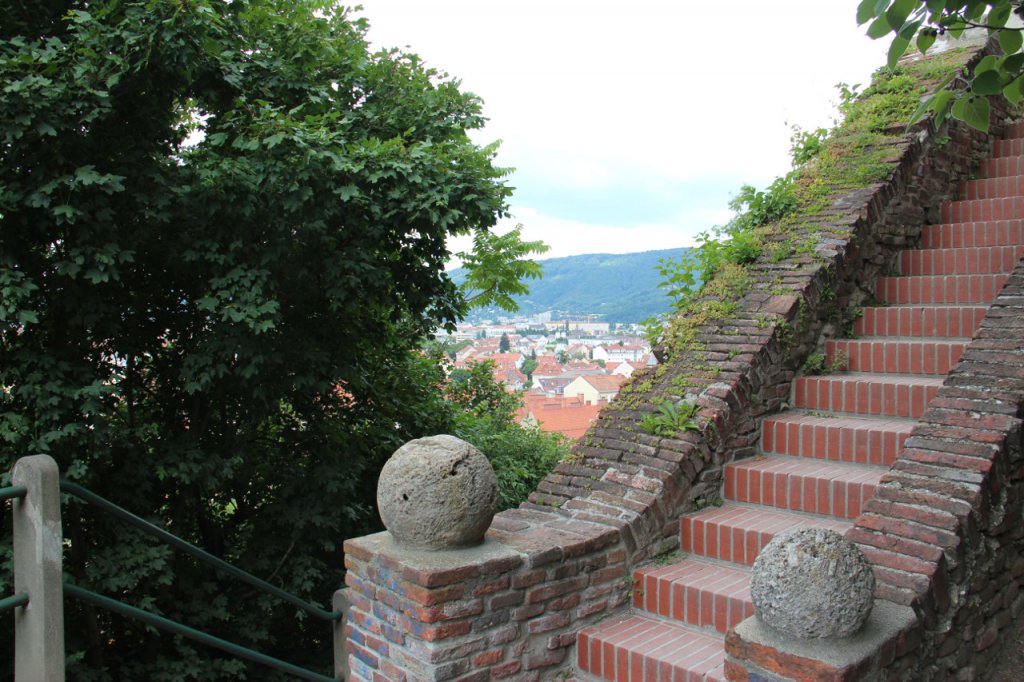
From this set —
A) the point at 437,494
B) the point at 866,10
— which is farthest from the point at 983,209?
the point at 437,494

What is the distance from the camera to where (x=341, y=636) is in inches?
150

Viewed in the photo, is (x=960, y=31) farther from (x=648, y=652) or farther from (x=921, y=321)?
(x=648, y=652)

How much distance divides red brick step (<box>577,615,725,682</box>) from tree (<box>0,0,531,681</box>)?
9.47 ft

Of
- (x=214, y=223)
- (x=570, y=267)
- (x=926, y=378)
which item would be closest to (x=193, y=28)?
(x=214, y=223)

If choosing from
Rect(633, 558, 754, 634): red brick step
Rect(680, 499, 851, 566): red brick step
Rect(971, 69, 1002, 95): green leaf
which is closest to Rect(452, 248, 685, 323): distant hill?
Rect(680, 499, 851, 566): red brick step

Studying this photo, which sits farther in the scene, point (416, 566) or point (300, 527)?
point (300, 527)

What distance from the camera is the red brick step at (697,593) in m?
3.46

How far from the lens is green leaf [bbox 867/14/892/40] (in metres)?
2.97

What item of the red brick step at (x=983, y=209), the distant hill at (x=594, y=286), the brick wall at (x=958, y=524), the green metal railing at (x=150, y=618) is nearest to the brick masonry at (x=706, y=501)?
Result: the brick wall at (x=958, y=524)

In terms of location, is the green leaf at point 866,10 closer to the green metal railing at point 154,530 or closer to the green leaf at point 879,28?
the green leaf at point 879,28

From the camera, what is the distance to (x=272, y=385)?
5.77 metres

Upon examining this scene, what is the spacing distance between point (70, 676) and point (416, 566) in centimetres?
332

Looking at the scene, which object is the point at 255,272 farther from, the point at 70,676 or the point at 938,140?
the point at 938,140

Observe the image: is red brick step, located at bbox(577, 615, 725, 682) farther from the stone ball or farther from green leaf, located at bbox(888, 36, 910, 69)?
green leaf, located at bbox(888, 36, 910, 69)
